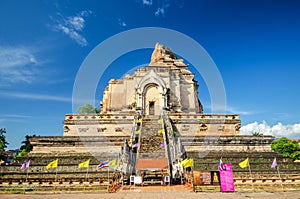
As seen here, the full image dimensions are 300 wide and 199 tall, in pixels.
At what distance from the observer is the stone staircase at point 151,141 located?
57.3ft

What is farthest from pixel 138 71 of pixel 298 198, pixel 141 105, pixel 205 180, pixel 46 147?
pixel 298 198

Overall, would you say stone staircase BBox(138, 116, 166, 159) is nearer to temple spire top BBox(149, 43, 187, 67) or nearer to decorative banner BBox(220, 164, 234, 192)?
decorative banner BBox(220, 164, 234, 192)

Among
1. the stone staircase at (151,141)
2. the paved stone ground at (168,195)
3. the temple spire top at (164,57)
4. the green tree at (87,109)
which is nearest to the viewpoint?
the paved stone ground at (168,195)

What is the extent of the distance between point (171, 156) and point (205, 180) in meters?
4.59

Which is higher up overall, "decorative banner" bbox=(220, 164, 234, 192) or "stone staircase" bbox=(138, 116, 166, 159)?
"stone staircase" bbox=(138, 116, 166, 159)

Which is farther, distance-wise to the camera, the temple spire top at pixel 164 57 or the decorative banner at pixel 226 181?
the temple spire top at pixel 164 57

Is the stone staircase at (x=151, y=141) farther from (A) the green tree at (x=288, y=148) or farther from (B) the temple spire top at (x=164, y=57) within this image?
(A) the green tree at (x=288, y=148)

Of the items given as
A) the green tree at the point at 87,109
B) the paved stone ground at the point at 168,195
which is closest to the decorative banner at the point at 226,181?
the paved stone ground at the point at 168,195

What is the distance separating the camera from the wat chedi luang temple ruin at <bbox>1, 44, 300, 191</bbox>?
Answer: 48.5ft

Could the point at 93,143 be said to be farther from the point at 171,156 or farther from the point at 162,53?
the point at 162,53

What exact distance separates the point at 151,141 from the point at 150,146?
86 centimetres

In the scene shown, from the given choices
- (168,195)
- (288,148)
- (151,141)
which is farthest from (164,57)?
(168,195)

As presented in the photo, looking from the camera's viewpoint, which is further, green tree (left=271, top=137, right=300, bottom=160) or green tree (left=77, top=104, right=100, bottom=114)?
green tree (left=77, top=104, right=100, bottom=114)

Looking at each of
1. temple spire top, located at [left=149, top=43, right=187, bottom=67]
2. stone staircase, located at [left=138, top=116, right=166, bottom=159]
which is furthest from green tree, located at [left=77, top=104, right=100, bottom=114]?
stone staircase, located at [left=138, top=116, right=166, bottom=159]
